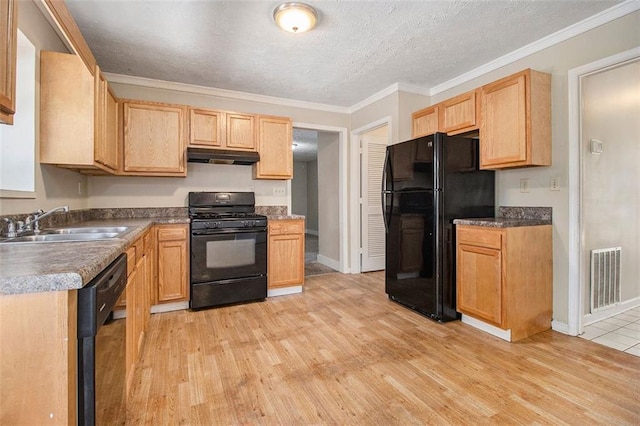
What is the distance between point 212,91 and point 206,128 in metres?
0.61

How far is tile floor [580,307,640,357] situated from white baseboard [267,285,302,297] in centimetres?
265

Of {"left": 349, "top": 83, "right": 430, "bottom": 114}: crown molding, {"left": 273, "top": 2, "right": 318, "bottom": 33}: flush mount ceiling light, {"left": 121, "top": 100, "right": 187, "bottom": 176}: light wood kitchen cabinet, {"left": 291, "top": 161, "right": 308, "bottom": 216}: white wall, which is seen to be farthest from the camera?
{"left": 291, "top": 161, "right": 308, "bottom": 216}: white wall

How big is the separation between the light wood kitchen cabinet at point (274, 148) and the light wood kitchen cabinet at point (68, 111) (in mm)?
1718

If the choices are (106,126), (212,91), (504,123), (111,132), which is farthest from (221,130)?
(504,123)

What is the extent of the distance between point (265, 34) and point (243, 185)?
1868mm

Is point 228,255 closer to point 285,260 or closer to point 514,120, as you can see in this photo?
point 285,260

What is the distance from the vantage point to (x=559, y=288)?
2.59m

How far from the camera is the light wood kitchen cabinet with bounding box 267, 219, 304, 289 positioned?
352 centimetres

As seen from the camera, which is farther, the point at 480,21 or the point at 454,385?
the point at 480,21

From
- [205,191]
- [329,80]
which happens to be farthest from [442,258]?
[205,191]

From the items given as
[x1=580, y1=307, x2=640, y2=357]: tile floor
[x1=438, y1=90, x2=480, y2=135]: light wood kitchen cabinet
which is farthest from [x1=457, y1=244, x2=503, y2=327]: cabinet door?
[x1=438, y1=90, x2=480, y2=135]: light wood kitchen cabinet

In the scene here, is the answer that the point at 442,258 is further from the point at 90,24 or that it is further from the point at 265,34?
the point at 90,24

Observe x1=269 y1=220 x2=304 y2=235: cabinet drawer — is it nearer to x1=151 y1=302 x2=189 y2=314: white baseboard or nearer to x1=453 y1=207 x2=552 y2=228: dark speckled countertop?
x1=151 y1=302 x2=189 y2=314: white baseboard

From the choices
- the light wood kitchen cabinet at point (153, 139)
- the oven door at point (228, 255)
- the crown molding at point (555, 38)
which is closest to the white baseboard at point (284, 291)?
the oven door at point (228, 255)
